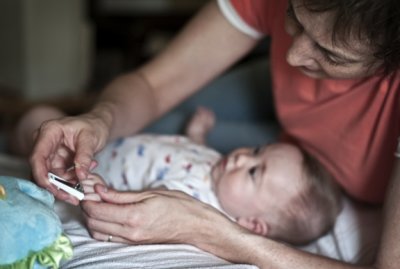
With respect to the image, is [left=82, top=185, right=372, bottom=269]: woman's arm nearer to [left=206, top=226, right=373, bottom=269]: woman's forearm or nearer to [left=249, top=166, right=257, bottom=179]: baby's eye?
[left=206, top=226, right=373, bottom=269]: woman's forearm

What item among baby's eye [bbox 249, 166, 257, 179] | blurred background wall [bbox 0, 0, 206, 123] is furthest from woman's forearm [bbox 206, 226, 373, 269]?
blurred background wall [bbox 0, 0, 206, 123]

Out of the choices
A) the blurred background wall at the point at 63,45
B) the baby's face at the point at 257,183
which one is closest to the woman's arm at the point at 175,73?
the baby's face at the point at 257,183

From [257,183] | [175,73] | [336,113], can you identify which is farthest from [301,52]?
[175,73]

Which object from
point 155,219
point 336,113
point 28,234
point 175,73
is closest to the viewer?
point 28,234

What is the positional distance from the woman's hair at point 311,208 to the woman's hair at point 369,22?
17.1 inches

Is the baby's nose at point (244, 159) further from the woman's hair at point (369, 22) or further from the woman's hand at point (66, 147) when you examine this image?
the woman's hair at point (369, 22)

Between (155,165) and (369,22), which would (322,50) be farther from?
(155,165)

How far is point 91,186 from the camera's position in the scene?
1017mm

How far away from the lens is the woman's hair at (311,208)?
1.30 m

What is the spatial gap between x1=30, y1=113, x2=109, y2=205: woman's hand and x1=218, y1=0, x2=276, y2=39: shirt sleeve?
42cm

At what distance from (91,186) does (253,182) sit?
0.42 metres

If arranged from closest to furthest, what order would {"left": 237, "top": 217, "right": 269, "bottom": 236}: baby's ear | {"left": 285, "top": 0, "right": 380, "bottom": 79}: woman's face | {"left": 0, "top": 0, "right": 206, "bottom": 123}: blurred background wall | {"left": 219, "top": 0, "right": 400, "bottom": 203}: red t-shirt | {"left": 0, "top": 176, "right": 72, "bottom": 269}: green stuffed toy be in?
{"left": 0, "top": 176, "right": 72, "bottom": 269}: green stuffed toy < {"left": 285, "top": 0, "right": 380, "bottom": 79}: woman's face < {"left": 219, "top": 0, "right": 400, "bottom": 203}: red t-shirt < {"left": 237, "top": 217, "right": 269, "bottom": 236}: baby's ear < {"left": 0, "top": 0, "right": 206, "bottom": 123}: blurred background wall

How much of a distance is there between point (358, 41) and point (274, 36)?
43 centimetres

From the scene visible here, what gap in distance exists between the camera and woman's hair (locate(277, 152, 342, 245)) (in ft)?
4.25
